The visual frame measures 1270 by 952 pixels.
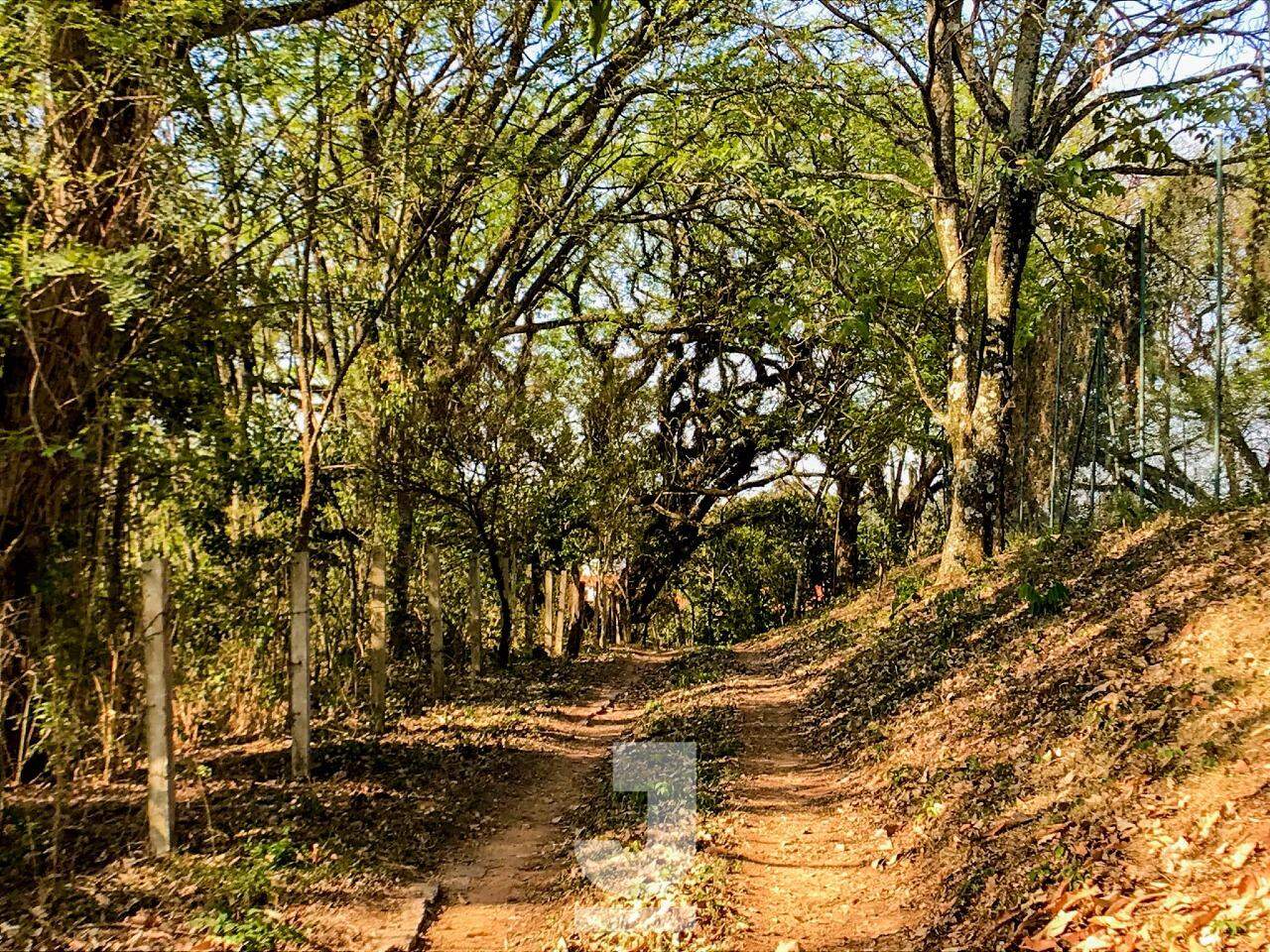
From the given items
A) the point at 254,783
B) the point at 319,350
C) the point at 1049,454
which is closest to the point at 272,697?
the point at 254,783

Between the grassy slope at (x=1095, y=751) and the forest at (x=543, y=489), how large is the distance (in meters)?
0.04

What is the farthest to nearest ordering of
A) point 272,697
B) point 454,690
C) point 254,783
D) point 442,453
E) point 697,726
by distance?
point 454,690, point 442,453, point 697,726, point 272,697, point 254,783

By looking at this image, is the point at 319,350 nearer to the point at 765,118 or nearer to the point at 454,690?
the point at 454,690

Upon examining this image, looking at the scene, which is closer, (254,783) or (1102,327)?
(254,783)

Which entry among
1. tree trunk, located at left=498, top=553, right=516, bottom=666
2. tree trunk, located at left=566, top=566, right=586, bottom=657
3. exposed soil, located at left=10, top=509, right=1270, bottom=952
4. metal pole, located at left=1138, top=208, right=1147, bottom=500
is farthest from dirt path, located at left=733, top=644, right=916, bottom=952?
tree trunk, located at left=566, top=566, right=586, bottom=657

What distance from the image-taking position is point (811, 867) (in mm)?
5961

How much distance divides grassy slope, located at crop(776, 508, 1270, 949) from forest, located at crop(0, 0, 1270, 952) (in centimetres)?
4

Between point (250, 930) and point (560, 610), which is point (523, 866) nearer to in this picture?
point (250, 930)

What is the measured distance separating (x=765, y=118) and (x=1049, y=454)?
615 cm

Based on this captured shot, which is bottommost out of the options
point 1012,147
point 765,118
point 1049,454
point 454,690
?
point 454,690

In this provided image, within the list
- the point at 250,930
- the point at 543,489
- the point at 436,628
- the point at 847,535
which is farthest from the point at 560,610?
the point at 250,930

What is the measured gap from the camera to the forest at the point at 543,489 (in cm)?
532

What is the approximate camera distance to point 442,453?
11742 millimetres

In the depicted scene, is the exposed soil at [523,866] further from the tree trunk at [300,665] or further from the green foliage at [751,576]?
the green foliage at [751,576]
